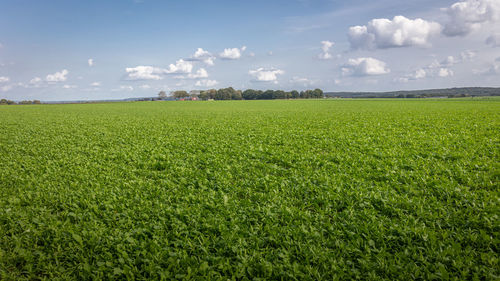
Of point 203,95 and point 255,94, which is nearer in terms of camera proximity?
point 255,94

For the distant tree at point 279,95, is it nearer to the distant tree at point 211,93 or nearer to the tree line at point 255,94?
the tree line at point 255,94

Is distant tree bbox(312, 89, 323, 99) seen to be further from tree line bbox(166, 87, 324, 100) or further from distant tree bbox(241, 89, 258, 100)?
distant tree bbox(241, 89, 258, 100)

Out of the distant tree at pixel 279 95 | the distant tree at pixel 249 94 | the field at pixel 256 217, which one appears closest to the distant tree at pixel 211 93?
the distant tree at pixel 249 94

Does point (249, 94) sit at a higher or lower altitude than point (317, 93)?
higher

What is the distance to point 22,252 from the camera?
4457mm

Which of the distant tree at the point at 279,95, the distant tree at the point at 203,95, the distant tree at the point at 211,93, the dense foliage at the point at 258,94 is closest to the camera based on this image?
the distant tree at the point at 279,95

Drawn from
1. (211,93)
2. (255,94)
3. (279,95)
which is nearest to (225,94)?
(211,93)

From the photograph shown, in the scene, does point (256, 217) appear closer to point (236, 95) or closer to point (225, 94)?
point (225, 94)

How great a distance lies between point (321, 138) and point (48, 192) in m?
12.4

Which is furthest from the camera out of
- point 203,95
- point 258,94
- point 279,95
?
point 203,95

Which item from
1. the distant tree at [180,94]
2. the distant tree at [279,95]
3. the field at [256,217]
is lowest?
the field at [256,217]

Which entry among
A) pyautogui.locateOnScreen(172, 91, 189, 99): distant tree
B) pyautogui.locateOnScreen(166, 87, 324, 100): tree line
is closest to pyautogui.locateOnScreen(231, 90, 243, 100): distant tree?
pyautogui.locateOnScreen(166, 87, 324, 100): tree line

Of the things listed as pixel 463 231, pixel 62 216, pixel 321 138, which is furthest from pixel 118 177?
pixel 321 138

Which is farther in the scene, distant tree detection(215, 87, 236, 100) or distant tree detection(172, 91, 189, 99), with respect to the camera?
distant tree detection(172, 91, 189, 99)
